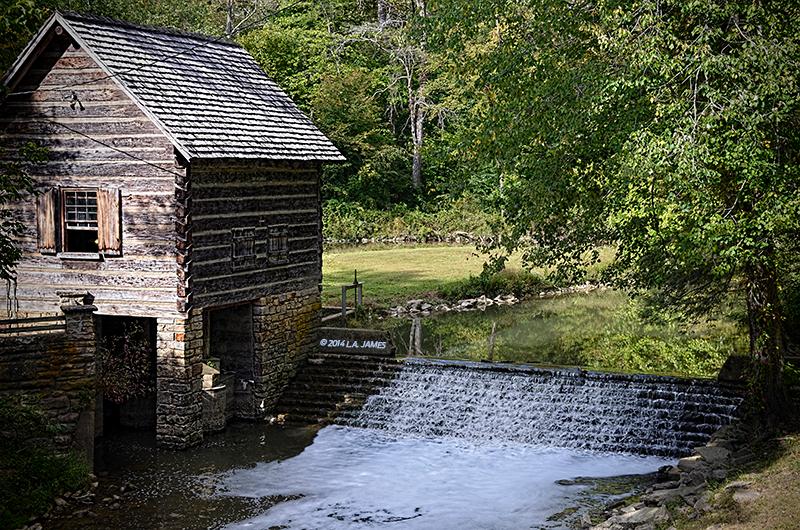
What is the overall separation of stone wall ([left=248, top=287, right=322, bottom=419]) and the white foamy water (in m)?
1.95

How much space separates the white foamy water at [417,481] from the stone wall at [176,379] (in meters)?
1.85

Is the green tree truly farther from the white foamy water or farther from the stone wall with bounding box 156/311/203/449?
the stone wall with bounding box 156/311/203/449

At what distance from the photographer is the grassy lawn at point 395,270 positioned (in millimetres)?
32625

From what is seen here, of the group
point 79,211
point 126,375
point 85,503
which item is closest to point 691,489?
point 85,503

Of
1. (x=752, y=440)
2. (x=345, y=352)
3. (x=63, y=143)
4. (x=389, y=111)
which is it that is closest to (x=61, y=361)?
(x=63, y=143)

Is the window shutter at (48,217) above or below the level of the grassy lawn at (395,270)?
above

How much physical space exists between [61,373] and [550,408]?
9.53 metres

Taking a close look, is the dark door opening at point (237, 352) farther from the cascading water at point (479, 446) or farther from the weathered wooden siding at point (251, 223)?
the cascading water at point (479, 446)

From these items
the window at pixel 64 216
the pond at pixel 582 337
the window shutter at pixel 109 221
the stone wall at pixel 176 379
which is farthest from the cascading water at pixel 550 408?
the window at pixel 64 216

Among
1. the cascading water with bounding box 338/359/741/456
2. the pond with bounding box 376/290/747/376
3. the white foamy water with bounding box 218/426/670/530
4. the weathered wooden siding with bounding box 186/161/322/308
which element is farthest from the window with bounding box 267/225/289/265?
the pond with bounding box 376/290/747/376

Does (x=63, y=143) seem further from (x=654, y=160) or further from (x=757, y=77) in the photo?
(x=757, y=77)

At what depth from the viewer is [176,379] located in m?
18.7

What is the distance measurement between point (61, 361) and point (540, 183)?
31.5 feet

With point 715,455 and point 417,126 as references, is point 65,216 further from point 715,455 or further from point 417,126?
point 417,126
